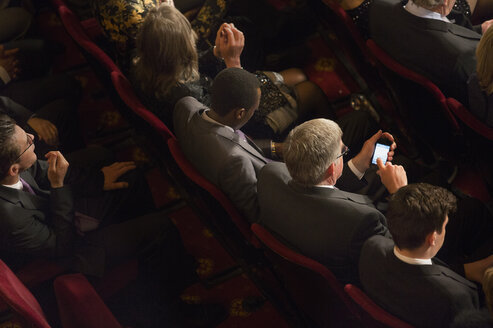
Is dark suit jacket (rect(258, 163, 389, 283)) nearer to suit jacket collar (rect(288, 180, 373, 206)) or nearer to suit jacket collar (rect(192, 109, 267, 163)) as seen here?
suit jacket collar (rect(288, 180, 373, 206))

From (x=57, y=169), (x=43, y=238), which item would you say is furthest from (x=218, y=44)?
(x=43, y=238)

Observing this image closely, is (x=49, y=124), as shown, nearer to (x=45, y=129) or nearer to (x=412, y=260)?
(x=45, y=129)

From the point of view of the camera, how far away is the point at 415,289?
1376mm

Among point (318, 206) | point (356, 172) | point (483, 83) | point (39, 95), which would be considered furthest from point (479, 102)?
point (39, 95)

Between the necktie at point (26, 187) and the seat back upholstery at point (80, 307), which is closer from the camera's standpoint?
the seat back upholstery at point (80, 307)

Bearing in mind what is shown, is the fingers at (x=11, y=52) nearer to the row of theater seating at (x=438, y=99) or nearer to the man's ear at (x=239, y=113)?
the man's ear at (x=239, y=113)

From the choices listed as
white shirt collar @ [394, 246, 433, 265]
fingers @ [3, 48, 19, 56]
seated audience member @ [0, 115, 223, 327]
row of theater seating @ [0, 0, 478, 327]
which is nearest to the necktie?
seated audience member @ [0, 115, 223, 327]

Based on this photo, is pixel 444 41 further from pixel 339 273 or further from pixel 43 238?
pixel 43 238

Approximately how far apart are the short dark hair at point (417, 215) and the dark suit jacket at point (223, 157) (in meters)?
0.44

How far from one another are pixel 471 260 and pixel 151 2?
4.59 ft

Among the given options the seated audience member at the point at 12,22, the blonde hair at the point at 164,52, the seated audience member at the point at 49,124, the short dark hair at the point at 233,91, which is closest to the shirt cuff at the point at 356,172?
the short dark hair at the point at 233,91

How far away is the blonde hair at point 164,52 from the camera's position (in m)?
1.88

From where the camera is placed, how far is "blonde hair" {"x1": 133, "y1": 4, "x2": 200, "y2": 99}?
6.18 ft

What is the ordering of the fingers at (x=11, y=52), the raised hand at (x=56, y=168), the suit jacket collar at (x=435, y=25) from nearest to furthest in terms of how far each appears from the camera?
the raised hand at (x=56, y=168) < the suit jacket collar at (x=435, y=25) < the fingers at (x=11, y=52)
